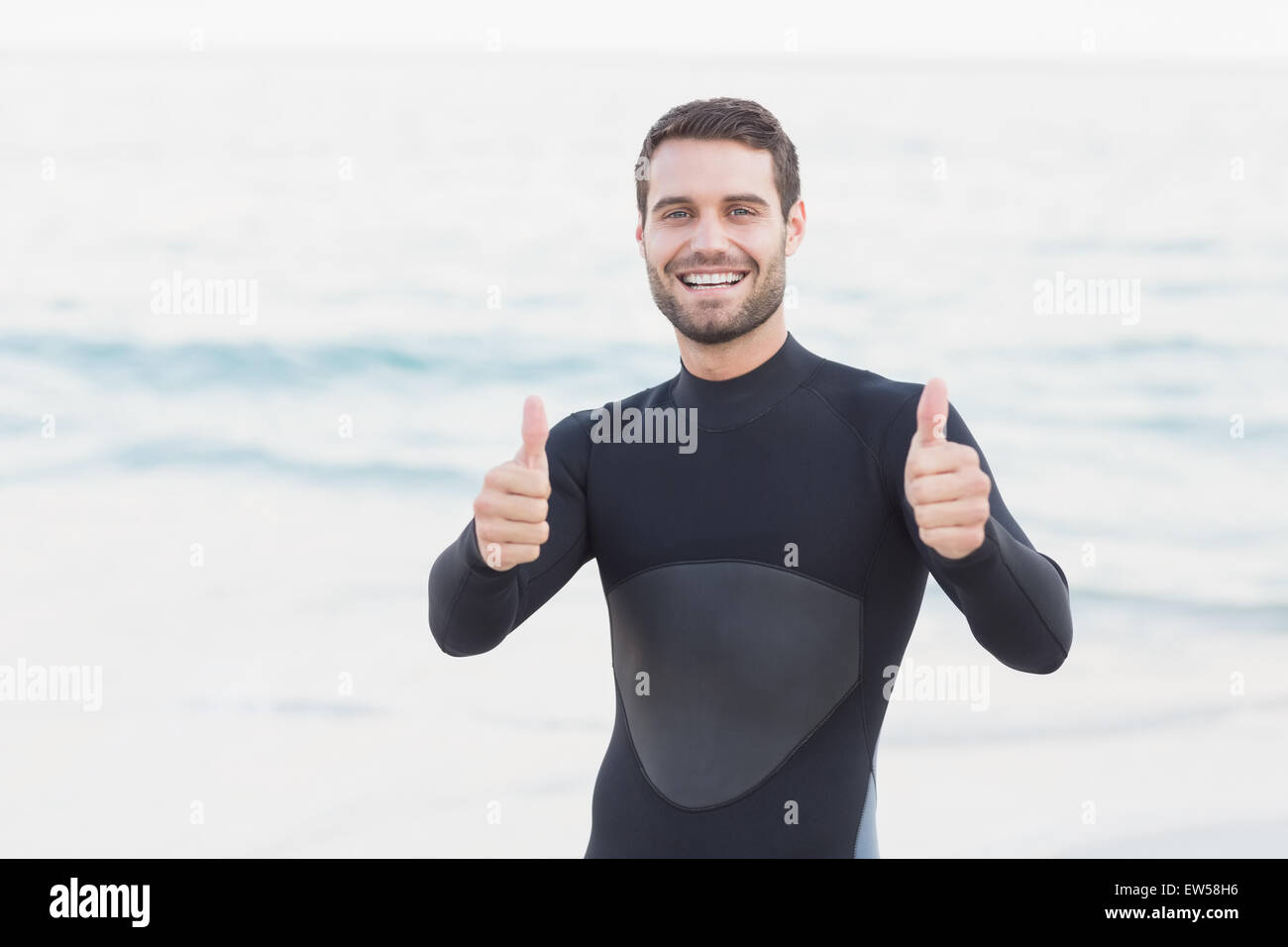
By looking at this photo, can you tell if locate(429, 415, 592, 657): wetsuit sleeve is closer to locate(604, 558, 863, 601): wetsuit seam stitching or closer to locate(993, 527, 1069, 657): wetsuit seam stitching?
locate(604, 558, 863, 601): wetsuit seam stitching

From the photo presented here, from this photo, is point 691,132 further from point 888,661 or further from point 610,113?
point 610,113

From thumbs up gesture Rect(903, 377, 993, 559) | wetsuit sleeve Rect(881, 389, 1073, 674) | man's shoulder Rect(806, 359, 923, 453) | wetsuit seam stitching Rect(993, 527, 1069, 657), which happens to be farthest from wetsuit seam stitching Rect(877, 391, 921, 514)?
thumbs up gesture Rect(903, 377, 993, 559)

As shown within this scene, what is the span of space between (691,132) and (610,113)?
17040mm

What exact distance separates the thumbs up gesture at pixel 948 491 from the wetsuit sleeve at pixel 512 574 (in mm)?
723

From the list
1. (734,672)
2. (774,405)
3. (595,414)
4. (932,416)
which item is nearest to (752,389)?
(774,405)

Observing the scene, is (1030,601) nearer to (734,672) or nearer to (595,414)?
(734,672)

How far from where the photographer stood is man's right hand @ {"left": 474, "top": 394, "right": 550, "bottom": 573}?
7.09 ft

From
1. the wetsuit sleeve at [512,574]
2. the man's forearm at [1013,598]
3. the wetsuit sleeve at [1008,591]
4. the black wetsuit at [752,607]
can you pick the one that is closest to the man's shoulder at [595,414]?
the wetsuit sleeve at [512,574]

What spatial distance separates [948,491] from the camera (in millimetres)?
2010

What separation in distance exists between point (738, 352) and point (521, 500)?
70cm

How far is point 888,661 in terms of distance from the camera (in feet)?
8.33

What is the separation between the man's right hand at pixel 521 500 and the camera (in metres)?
2.16

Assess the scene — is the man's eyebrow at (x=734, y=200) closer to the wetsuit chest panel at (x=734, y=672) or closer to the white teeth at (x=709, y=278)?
the white teeth at (x=709, y=278)

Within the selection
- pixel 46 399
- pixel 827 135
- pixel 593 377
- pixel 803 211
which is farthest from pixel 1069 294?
pixel 803 211
